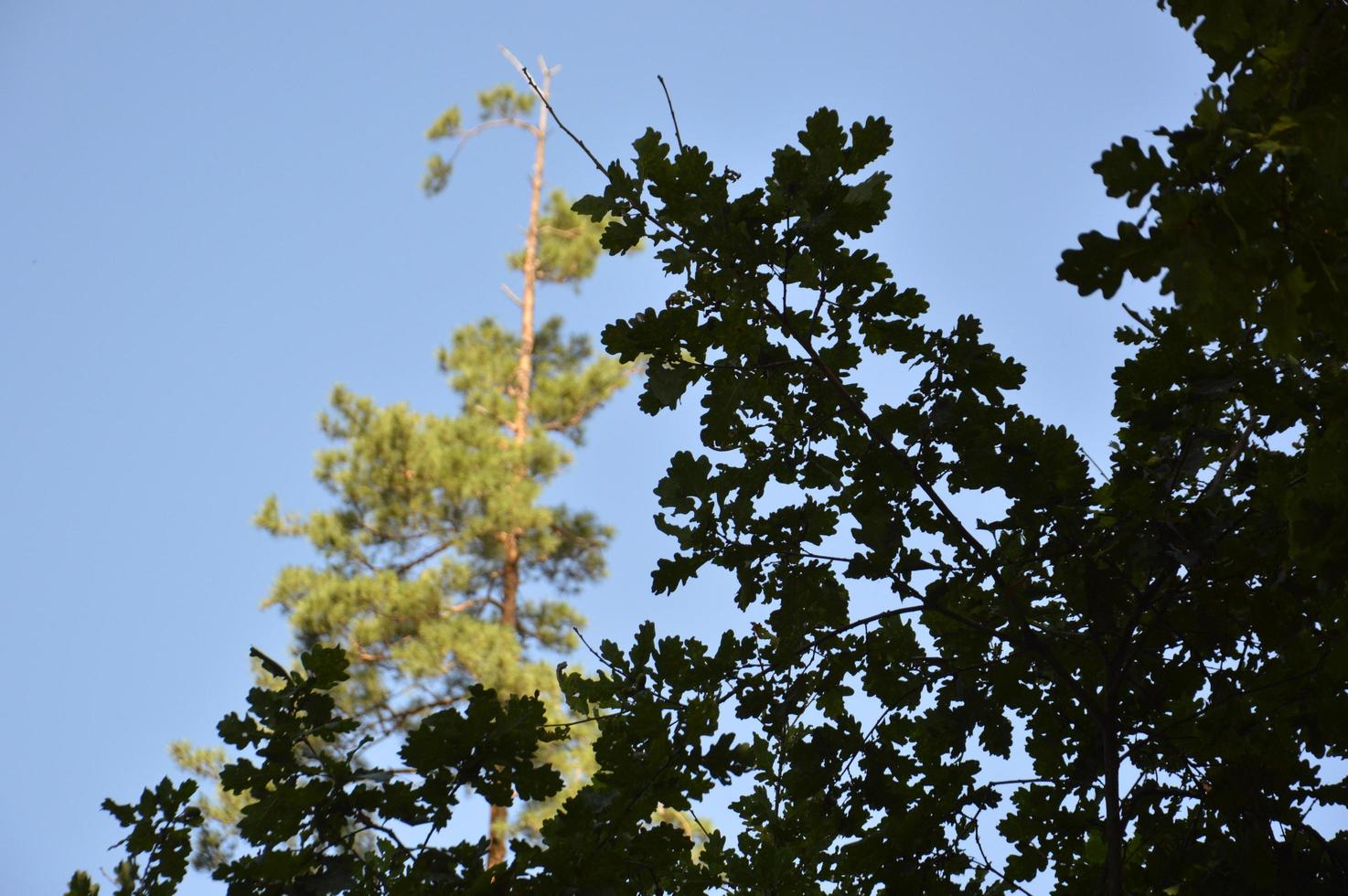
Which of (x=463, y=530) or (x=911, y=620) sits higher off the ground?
(x=463, y=530)

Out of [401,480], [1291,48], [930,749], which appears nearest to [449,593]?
[401,480]

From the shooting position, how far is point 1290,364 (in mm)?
2117

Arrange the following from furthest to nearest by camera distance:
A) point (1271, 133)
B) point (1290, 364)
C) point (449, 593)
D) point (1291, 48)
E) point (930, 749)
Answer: point (449, 593) → point (930, 749) → point (1290, 364) → point (1291, 48) → point (1271, 133)

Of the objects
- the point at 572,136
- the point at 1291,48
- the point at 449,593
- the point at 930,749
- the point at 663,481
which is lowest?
the point at 930,749

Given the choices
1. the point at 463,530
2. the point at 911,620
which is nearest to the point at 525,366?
the point at 463,530

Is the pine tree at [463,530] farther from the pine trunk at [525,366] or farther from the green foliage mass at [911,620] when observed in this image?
the green foliage mass at [911,620]

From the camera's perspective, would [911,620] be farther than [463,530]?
No

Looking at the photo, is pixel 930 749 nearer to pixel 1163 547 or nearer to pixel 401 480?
pixel 1163 547

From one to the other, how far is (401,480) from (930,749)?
51.4 ft

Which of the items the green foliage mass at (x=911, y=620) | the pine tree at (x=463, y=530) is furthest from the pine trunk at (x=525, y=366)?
the green foliage mass at (x=911, y=620)

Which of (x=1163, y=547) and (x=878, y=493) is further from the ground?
(x=878, y=493)

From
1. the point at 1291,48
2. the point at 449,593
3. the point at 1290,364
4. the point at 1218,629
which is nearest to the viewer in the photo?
the point at 1291,48

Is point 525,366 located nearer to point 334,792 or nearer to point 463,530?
point 463,530

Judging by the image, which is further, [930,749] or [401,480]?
[401,480]
